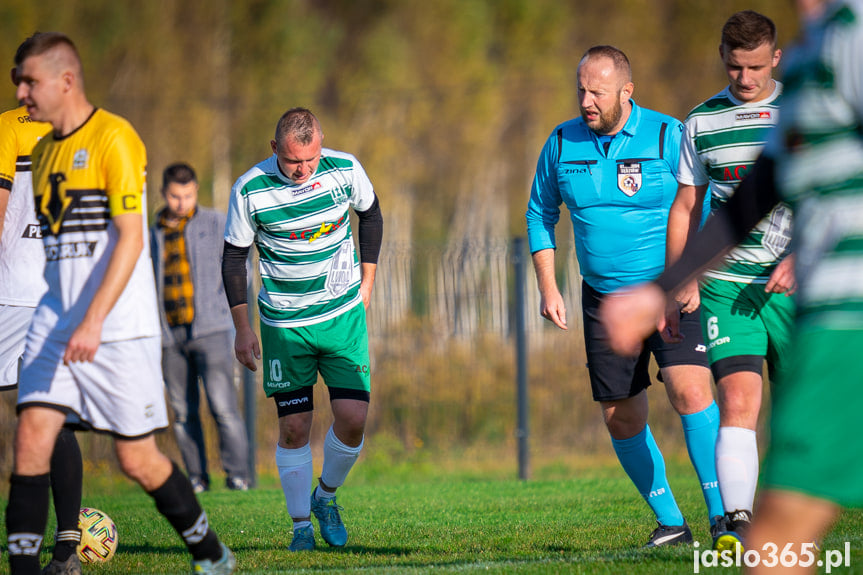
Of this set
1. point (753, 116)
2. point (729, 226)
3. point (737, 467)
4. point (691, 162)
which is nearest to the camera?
point (729, 226)

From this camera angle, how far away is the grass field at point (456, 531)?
17.1ft

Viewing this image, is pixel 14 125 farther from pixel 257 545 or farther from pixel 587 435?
pixel 587 435

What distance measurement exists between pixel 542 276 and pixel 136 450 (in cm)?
A: 268

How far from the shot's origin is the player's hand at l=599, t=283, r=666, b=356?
103 inches

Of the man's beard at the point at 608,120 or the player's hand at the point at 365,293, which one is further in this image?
the player's hand at the point at 365,293

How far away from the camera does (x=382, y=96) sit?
1533 inches

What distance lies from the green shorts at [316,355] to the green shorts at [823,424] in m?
4.06

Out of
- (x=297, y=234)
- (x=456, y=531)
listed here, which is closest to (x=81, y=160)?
(x=297, y=234)

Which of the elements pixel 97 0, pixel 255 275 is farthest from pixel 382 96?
pixel 255 275

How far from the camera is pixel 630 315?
2.63m

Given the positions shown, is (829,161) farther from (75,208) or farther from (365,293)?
(365,293)

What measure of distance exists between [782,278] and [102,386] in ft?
10.2

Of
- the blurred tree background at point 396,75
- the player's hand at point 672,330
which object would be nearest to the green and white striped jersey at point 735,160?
the player's hand at point 672,330

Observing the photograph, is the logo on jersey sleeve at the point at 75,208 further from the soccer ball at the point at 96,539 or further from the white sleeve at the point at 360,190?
the white sleeve at the point at 360,190
